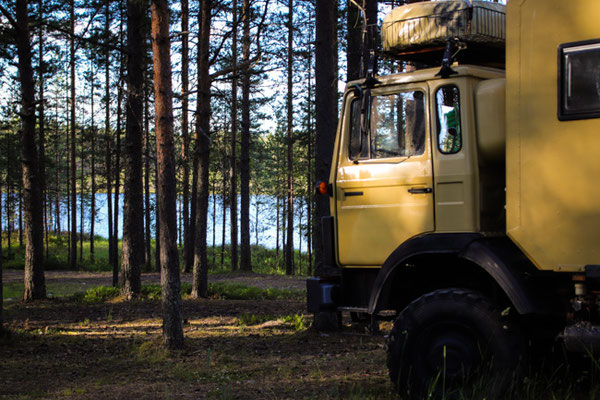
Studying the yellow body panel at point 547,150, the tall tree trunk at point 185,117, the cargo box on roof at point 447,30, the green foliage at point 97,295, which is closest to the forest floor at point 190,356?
the green foliage at point 97,295

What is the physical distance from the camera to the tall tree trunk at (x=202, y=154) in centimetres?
1575

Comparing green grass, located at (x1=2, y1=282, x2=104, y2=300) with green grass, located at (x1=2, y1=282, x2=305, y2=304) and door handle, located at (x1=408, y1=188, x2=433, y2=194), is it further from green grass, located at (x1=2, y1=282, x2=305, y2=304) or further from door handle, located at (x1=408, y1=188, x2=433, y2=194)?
door handle, located at (x1=408, y1=188, x2=433, y2=194)

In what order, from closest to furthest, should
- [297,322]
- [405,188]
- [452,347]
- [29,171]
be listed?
[452,347] < [405,188] < [297,322] < [29,171]

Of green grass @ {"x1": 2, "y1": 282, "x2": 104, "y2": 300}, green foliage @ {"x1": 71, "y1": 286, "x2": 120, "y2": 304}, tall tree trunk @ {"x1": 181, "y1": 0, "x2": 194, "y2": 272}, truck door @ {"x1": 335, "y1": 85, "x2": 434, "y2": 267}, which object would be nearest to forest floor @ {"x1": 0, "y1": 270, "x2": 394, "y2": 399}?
green foliage @ {"x1": 71, "y1": 286, "x2": 120, "y2": 304}

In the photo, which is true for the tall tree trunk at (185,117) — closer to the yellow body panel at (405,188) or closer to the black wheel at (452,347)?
the yellow body panel at (405,188)

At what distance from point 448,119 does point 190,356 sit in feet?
19.7

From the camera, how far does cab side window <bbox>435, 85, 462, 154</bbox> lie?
18.5ft

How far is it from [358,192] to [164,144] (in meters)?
4.71

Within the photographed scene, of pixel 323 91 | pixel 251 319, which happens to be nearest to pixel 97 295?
pixel 251 319

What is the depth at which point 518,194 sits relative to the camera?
507 centimetres

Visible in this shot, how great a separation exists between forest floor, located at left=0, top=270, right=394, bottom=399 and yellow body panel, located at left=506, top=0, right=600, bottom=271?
205 cm

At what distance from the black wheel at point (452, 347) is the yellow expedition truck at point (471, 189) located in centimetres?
1

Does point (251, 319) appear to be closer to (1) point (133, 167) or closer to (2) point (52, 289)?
(1) point (133, 167)

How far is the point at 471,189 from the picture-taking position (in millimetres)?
5527
